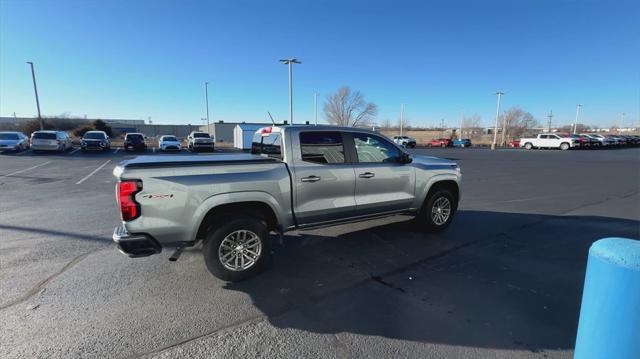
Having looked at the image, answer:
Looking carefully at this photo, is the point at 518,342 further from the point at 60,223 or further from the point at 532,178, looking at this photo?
the point at 532,178

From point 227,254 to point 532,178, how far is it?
1365cm

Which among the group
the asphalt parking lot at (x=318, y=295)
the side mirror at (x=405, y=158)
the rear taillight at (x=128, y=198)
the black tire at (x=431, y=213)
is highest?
the side mirror at (x=405, y=158)

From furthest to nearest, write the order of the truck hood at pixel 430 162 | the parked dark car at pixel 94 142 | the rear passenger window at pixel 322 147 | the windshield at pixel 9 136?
1. the parked dark car at pixel 94 142
2. the windshield at pixel 9 136
3. the truck hood at pixel 430 162
4. the rear passenger window at pixel 322 147

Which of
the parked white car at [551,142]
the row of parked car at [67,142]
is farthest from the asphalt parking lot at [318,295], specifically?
the parked white car at [551,142]

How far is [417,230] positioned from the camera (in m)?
5.86

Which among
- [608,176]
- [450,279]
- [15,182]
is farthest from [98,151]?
[608,176]

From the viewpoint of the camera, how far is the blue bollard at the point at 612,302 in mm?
1688

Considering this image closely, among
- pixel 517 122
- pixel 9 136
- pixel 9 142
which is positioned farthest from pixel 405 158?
pixel 517 122

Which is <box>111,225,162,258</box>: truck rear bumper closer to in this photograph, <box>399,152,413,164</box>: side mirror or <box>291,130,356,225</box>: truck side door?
<box>291,130,356,225</box>: truck side door

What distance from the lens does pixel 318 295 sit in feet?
11.7

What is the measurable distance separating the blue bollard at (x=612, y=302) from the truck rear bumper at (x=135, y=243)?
145 inches

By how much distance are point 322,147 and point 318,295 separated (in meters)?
2.01

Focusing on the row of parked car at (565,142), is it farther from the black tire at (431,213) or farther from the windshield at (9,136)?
the windshield at (9,136)

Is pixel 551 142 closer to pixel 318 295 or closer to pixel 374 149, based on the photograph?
pixel 374 149
